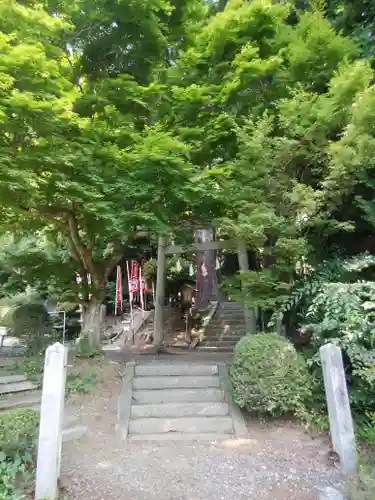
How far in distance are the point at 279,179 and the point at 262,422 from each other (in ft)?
11.6

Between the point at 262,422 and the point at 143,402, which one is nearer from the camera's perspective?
the point at 262,422

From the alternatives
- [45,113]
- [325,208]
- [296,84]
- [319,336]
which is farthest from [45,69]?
[319,336]

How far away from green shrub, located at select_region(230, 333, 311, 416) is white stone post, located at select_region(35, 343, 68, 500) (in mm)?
2383

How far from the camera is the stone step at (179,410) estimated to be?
5.09 metres

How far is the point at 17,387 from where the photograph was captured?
18.5 feet

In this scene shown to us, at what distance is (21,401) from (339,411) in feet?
14.0

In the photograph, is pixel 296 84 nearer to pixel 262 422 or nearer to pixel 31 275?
pixel 262 422

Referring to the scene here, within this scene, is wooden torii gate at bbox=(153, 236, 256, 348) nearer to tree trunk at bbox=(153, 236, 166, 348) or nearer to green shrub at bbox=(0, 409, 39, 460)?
tree trunk at bbox=(153, 236, 166, 348)

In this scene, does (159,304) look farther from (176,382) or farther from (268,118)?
(268,118)

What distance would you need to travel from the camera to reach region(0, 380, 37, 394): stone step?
553 cm

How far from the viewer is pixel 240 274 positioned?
19.0 feet

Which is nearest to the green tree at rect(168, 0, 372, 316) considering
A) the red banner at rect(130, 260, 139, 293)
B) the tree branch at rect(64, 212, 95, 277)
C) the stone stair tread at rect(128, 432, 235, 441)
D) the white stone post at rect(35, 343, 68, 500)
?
the stone stair tread at rect(128, 432, 235, 441)

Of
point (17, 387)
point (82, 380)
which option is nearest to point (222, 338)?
point (82, 380)

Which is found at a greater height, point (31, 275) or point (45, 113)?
point (45, 113)
